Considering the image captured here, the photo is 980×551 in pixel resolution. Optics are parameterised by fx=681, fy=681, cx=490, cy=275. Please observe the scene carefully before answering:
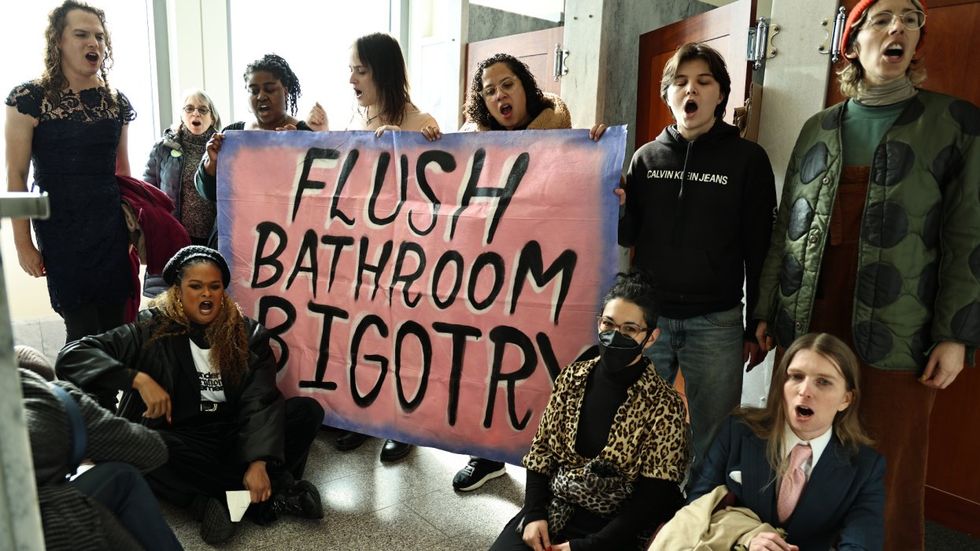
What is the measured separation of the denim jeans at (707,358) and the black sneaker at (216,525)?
1416mm

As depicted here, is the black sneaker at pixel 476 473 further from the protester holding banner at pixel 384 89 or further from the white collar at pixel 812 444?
the white collar at pixel 812 444

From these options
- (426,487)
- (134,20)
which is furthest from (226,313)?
(134,20)

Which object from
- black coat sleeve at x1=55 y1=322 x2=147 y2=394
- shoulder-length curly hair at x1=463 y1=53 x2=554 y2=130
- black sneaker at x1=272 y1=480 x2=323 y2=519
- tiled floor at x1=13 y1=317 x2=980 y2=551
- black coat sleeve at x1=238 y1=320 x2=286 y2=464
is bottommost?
tiled floor at x1=13 y1=317 x2=980 y2=551

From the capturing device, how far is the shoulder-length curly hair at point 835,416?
162 cm

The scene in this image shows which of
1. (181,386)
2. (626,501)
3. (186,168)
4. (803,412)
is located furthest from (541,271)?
(186,168)

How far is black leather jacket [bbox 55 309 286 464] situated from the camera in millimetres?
2201

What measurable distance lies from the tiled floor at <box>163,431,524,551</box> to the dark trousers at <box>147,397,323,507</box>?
12cm

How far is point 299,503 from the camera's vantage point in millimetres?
2256

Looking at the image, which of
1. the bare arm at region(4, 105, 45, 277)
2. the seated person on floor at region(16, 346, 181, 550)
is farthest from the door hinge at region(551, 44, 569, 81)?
the seated person on floor at region(16, 346, 181, 550)

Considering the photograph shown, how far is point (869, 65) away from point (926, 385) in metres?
0.82

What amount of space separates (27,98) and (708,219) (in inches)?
87.6

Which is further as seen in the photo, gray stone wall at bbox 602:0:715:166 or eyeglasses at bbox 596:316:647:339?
gray stone wall at bbox 602:0:715:166

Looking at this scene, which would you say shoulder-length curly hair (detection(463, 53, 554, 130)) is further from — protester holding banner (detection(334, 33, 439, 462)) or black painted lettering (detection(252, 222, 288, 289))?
black painted lettering (detection(252, 222, 288, 289))

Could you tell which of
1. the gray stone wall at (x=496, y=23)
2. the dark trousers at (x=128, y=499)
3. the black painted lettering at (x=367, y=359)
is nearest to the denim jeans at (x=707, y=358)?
the black painted lettering at (x=367, y=359)
